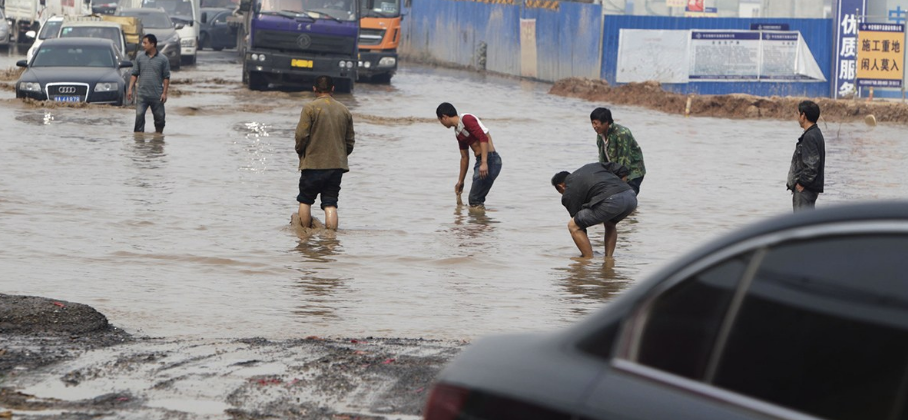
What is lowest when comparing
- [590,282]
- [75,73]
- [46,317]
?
[590,282]

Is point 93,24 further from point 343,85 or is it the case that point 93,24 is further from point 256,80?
point 343,85

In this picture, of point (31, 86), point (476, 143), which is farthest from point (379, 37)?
point (476, 143)

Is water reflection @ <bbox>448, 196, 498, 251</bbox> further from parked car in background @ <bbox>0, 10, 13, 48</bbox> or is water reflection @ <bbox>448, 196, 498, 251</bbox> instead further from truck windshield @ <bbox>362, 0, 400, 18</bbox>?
parked car in background @ <bbox>0, 10, 13, 48</bbox>

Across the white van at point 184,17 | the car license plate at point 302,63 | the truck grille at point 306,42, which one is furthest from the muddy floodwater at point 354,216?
the white van at point 184,17

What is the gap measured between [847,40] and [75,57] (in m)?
17.0

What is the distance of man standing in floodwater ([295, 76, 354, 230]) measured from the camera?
440 inches

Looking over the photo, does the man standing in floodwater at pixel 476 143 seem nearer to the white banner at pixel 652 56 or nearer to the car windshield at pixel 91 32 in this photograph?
the car windshield at pixel 91 32

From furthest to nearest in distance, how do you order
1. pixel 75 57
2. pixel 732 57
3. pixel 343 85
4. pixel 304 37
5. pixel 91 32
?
pixel 732 57
pixel 343 85
pixel 304 37
pixel 91 32
pixel 75 57

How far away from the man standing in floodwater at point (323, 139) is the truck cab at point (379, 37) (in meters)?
20.2

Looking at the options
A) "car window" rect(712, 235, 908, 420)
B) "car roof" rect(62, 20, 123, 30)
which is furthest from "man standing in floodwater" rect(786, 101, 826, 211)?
"car roof" rect(62, 20, 123, 30)

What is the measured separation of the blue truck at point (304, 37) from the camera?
27312 millimetres

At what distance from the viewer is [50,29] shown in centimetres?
3005

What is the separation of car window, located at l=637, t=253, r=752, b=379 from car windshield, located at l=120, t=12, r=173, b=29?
31.8 meters

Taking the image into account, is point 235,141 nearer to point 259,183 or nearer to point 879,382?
point 259,183
